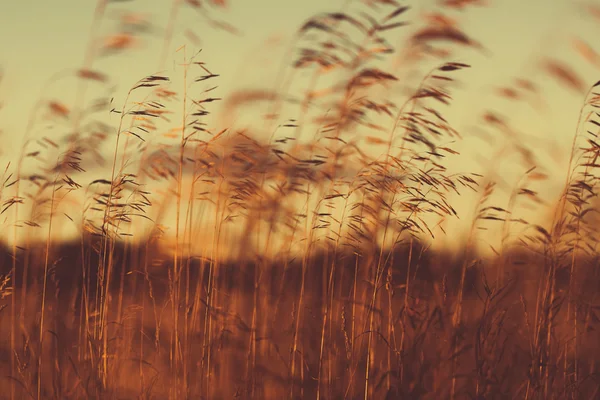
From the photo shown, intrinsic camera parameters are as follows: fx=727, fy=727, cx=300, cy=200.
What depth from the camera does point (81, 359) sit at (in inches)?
127

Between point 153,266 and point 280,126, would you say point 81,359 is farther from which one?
point 280,126

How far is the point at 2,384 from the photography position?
11.6ft

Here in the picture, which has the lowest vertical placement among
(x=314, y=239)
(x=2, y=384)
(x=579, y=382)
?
(x=2, y=384)

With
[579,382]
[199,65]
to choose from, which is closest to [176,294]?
[199,65]

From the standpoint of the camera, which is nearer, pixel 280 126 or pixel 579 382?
pixel 579 382

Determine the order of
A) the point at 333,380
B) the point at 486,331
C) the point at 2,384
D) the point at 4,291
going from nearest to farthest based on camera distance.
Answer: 1. the point at 486,331
2. the point at 333,380
3. the point at 4,291
4. the point at 2,384

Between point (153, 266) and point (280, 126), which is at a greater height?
point (280, 126)

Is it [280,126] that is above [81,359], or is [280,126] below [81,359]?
above

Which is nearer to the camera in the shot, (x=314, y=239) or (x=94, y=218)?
(x=314, y=239)

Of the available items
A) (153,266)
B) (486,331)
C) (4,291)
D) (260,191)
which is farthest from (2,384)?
(486,331)

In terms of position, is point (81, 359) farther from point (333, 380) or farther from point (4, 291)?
point (333, 380)

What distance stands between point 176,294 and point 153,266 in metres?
0.63

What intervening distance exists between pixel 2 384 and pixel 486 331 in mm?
2312

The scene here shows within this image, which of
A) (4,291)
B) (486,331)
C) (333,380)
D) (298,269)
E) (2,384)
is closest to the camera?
(486,331)
